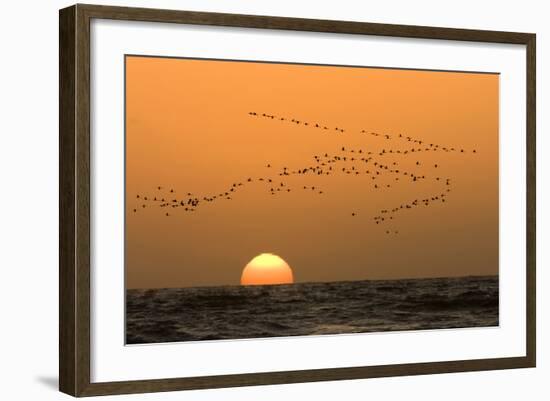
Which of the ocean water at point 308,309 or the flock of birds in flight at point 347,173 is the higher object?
the flock of birds in flight at point 347,173

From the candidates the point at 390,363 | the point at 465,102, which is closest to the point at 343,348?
the point at 390,363

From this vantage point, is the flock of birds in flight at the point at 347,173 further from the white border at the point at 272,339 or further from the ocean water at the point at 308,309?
the ocean water at the point at 308,309

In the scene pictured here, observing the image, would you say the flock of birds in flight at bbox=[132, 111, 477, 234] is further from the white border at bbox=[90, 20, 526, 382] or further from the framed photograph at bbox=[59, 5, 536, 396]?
the white border at bbox=[90, 20, 526, 382]

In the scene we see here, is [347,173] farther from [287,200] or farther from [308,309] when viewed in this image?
[308,309]

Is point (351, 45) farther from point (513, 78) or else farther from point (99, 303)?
point (99, 303)

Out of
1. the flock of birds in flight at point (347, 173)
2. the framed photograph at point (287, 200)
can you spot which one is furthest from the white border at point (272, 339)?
the flock of birds in flight at point (347, 173)

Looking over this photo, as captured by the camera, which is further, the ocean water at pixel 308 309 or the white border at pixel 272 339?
the ocean water at pixel 308 309

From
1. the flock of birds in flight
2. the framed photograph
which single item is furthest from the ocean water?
the flock of birds in flight

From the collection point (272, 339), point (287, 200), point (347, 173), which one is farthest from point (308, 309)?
point (347, 173)
